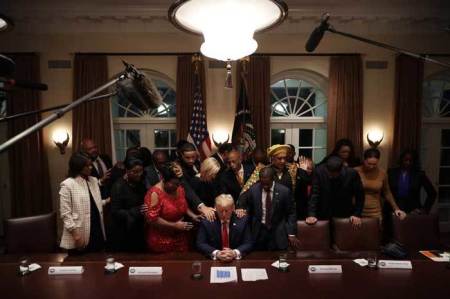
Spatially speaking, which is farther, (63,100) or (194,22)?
(63,100)

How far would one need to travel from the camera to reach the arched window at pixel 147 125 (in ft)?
17.5

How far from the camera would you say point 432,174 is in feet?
18.0

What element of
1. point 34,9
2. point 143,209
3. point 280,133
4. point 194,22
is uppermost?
point 34,9

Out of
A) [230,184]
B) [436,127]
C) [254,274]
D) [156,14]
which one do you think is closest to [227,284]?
[254,274]

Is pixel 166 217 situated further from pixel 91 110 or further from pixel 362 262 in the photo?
pixel 91 110

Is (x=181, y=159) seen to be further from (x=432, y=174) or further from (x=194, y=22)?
(x=432, y=174)

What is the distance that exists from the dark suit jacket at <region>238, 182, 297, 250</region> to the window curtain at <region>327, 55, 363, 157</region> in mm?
2526

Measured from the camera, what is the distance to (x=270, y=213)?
2.90 m

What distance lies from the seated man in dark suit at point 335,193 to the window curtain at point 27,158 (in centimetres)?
430

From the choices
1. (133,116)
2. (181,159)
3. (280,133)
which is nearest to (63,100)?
(133,116)

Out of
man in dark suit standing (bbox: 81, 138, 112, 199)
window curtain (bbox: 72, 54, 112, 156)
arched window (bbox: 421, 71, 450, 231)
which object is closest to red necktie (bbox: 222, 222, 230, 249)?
man in dark suit standing (bbox: 81, 138, 112, 199)

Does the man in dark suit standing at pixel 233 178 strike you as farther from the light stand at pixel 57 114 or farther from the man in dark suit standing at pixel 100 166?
the light stand at pixel 57 114

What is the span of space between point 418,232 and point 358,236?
2.06 ft

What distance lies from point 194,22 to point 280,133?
4434 mm
